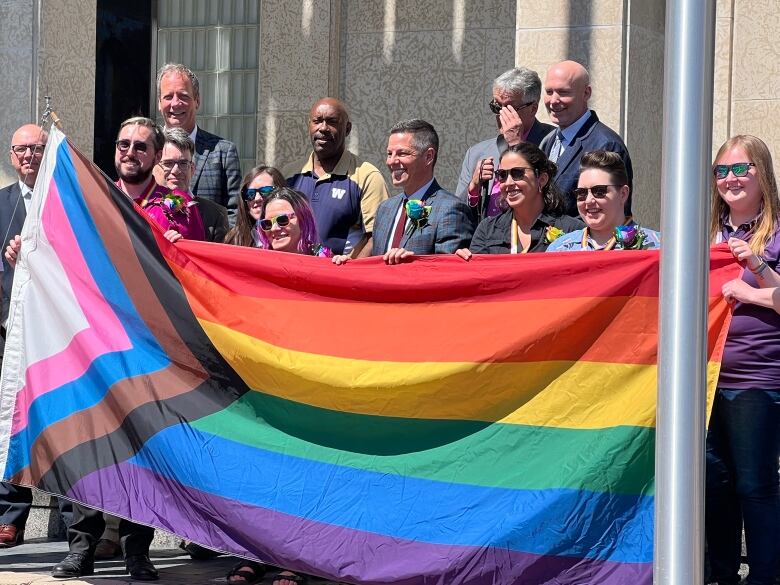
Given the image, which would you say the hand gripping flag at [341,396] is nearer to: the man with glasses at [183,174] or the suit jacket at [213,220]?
the man with glasses at [183,174]

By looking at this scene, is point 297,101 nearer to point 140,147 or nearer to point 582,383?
point 140,147

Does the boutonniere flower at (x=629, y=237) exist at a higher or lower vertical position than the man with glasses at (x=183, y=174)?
lower

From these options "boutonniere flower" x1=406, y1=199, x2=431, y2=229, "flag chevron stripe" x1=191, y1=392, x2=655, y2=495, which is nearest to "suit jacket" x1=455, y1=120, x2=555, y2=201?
"boutonniere flower" x1=406, y1=199, x2=431, y2=229

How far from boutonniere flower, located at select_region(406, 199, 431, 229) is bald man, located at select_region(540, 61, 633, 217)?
706mm

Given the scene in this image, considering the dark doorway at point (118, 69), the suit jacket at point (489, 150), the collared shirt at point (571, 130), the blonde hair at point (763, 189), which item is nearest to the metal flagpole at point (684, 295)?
the blonde hair at point (763, 189)

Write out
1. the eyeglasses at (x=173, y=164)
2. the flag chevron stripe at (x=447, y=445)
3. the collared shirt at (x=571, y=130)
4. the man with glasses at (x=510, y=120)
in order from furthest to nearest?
1. the eyeglasses at (x=173, y=164)
2. the man with glasses at (x=510, y=120)
3. the collared shirt at (x=571, y=130)
4. the flag chevron stripe at (x=447, y=445)

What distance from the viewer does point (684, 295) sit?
4930 mm

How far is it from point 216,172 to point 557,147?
2.20m

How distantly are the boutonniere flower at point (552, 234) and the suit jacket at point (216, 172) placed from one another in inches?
97.2

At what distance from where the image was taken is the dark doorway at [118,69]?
12.5m

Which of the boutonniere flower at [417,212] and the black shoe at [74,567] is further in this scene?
the boutonniere flower at [417,212]

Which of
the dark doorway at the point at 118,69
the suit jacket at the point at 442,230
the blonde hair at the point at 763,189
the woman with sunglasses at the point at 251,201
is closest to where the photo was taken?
the blonde hair at the point at 763,189

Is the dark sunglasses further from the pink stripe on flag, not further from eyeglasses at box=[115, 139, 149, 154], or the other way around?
the pink stripe on flag

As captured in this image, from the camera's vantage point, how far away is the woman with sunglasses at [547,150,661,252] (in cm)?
680
